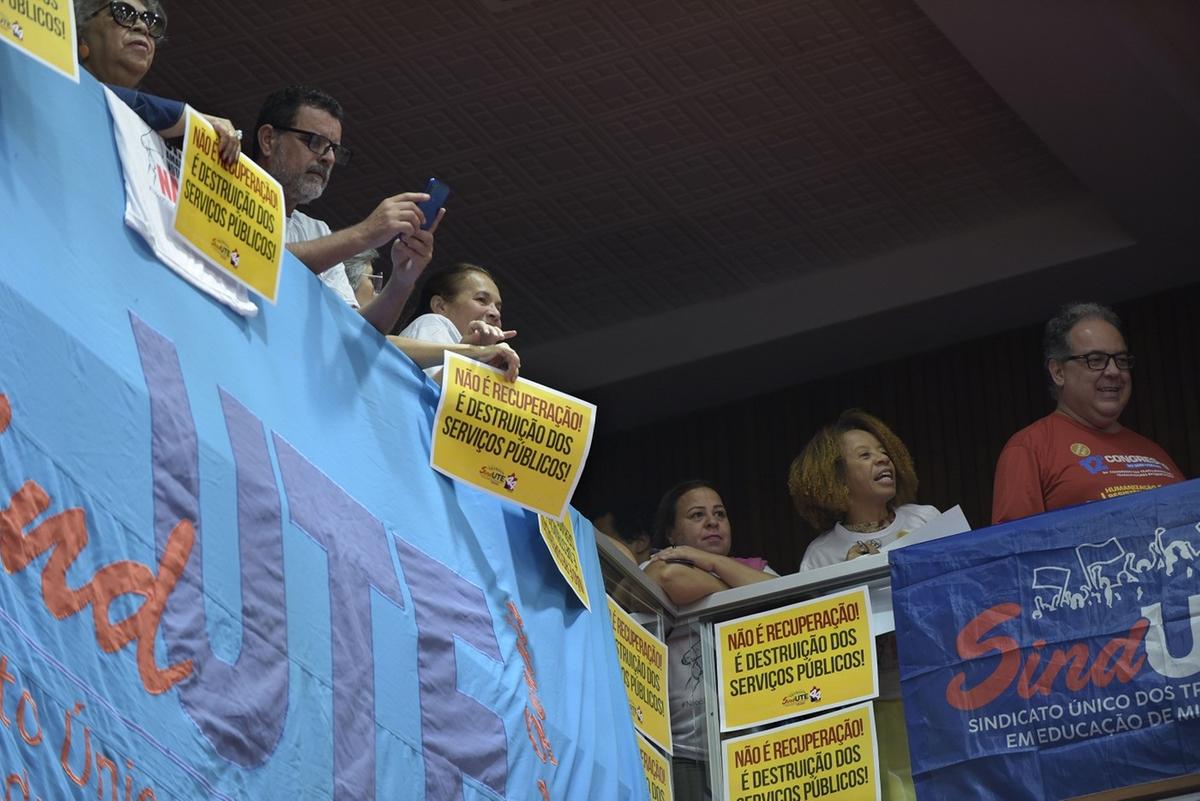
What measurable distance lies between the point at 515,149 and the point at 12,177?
4.87 meters

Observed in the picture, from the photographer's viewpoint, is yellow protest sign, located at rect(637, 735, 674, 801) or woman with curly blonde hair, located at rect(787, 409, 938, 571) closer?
yellow protest sign, located at rect(637, 735, 674, 801)

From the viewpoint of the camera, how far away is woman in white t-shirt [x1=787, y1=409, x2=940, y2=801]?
209 inches

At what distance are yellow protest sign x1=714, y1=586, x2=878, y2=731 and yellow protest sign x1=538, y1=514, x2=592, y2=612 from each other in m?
0.78

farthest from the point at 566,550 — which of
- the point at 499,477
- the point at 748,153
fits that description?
the point at 748,153

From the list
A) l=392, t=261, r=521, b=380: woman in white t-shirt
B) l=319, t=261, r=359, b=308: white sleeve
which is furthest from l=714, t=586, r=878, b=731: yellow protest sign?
l=319, t=261, r=359, b=308: white sleeve

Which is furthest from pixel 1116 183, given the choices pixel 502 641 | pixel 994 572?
pixel 502 641

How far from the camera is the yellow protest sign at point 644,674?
4.93 m

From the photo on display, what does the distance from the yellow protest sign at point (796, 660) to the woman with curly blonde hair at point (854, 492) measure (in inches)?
9.1

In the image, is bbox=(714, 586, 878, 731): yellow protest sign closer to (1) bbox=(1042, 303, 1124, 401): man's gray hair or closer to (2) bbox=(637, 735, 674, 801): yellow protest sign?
(2) bbox=(637, 735, 674, 801): yellow protest sign

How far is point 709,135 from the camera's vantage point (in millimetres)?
7586

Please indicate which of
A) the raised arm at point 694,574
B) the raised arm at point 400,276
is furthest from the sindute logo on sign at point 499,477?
the raised arm at point 694,574

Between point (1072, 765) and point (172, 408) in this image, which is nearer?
point (172, 408)

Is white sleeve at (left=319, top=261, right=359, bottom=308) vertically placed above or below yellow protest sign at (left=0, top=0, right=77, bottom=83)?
above

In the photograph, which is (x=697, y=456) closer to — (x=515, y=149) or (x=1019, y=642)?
(x=515, y=149)
